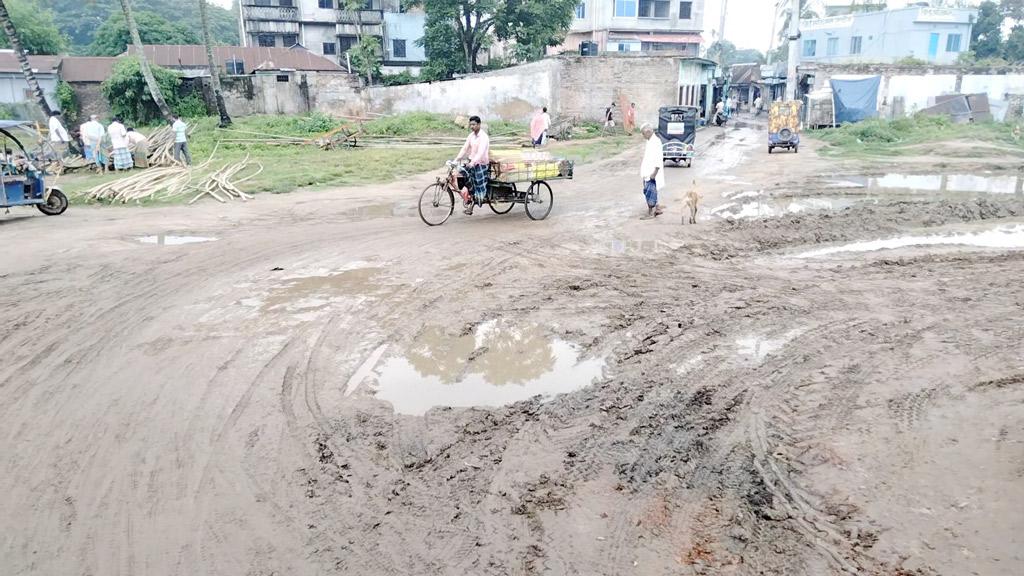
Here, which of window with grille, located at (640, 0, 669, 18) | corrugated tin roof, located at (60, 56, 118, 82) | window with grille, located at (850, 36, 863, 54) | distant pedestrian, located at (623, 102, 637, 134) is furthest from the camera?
window with grille, located at (640, 0, 669, 18)

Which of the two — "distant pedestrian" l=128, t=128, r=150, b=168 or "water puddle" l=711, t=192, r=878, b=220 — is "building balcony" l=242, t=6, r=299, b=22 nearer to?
"distant pedestrian" l=128, t=128, r=150, b=168

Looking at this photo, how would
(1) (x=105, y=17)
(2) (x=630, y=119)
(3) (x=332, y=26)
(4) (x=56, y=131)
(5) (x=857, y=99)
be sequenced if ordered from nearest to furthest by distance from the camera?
(4) (x=56, y=131)
(2) (x=630, y=119)
(5) (x=857, y=99)
(3) (x=332, y=26)
(1) (x=105, y=17)

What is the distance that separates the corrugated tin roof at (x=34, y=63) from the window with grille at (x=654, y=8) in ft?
134

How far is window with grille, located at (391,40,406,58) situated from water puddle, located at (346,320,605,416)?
46265mm

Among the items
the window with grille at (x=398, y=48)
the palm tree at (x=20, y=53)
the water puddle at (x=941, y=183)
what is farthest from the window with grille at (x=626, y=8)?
the palm tree at (x=20, y=53)

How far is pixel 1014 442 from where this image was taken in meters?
4.61

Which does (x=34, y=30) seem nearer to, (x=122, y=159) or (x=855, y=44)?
(x=122, y=159)

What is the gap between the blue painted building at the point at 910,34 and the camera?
146 feet

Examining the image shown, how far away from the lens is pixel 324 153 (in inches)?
911

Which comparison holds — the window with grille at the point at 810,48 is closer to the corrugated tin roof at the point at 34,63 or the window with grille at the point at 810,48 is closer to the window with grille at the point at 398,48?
the window with grille at the point at 398,48

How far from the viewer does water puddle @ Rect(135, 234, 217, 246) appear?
422 inches

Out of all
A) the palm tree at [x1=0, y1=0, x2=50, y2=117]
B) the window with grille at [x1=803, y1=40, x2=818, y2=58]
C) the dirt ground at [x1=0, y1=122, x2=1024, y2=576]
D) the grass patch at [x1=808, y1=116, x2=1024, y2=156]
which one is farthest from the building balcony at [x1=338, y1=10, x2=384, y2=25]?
the dirt ground at [x1=0, y1=122, x2=1024, y2=576]

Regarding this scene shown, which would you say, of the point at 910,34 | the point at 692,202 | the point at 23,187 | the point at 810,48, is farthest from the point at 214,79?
the point at 810,48

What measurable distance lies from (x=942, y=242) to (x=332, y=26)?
1850 inches
